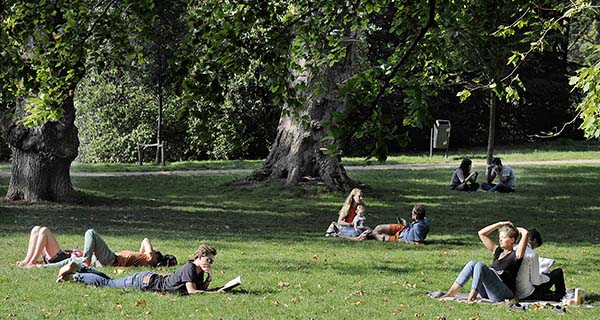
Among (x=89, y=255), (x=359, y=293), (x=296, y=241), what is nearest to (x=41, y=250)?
(x=89, y=255)

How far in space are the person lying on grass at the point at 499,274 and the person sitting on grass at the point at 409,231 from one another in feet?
15.4

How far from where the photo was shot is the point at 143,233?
1652 centimetres

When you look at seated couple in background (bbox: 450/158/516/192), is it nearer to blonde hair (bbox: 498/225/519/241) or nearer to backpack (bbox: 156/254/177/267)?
backpack (bbox: 156/254/177/267)

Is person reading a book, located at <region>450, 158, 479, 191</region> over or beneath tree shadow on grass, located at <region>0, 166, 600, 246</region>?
over

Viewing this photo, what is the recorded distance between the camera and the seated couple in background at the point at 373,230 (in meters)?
15.9

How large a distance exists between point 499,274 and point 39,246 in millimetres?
5562

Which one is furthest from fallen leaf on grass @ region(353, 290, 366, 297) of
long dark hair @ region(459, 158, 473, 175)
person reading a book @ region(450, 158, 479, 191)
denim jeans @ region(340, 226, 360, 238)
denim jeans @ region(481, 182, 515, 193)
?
denim jeans @ region(481, 182, 515, 193)

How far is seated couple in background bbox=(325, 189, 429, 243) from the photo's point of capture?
52.2 ft

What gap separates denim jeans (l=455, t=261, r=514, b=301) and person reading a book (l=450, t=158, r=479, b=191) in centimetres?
1379

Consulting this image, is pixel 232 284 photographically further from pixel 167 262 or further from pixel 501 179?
pixel 501 179

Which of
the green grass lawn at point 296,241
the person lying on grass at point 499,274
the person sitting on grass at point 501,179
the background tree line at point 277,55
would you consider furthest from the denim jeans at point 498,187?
the person lying on grass at point 499,274

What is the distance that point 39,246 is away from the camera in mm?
12242

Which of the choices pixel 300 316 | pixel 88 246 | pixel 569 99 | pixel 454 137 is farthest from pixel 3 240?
pixel 569 99

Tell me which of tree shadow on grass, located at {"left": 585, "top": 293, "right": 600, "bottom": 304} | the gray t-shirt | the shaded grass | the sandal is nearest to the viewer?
the sandal
